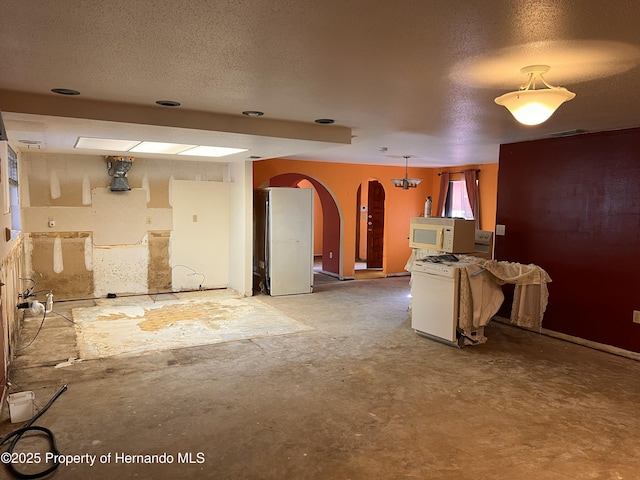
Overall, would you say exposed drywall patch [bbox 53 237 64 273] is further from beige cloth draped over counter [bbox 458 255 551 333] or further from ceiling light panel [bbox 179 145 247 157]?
beige cloth draped over counter [bbox 458 255 551 333]

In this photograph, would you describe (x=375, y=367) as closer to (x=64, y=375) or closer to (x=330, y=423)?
(x=330, y=423)

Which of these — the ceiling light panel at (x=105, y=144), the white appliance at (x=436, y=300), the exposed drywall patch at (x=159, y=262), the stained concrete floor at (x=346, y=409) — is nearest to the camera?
the stained concrete floor at (x=346, y=409)

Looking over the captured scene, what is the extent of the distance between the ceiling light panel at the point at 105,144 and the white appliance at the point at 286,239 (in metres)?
2.29

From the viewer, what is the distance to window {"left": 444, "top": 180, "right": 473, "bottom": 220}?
29.0 feet

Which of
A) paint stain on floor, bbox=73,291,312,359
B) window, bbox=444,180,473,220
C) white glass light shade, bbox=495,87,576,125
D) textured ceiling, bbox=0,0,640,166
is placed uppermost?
textured ceiling, bbox=0,0,640,166

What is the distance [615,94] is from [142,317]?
17.6 feet

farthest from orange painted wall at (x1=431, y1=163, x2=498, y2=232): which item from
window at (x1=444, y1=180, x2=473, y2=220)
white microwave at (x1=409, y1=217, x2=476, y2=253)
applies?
white microwave at (x1=409, y1=217, x2=476, y2=253)

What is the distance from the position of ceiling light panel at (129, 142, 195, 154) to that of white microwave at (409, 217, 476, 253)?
2.97 meters

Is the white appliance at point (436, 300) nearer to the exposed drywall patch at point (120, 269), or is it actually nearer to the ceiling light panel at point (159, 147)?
the ceiling light panel at point (159, 147)

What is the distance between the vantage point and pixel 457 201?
905cm

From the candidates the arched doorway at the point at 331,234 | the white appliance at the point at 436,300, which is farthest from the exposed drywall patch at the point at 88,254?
the white appliance at the point at 436,300

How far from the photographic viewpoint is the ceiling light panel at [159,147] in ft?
16.3

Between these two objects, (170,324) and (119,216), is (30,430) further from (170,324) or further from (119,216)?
(119,216)

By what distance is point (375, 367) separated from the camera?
3975 millimetres
